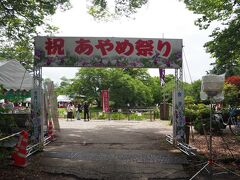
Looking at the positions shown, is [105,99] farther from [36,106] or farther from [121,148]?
[36,106]

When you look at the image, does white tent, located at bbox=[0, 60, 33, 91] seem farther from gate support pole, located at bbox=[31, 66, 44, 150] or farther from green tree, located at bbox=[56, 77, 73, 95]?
green tree, located at bbox=[56, 77, 73, 95]

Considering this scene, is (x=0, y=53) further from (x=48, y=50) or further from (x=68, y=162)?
(x=68, y=162)

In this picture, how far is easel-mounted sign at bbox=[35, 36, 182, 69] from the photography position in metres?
12.5

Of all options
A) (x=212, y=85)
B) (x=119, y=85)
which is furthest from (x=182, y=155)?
(x=119, y=85)

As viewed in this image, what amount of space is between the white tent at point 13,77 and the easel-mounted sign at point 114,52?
14.5 ft

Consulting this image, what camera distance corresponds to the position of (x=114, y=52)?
12.6 metres

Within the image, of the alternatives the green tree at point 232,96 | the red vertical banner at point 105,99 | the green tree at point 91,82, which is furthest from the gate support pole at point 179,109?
the green tree at point 91,82

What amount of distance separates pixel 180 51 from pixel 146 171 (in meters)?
5.23

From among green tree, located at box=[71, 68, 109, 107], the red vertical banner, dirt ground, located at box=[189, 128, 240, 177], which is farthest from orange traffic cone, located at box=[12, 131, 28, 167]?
green tree, located at box=[71, 68, 109, 107]

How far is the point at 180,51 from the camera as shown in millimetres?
12648

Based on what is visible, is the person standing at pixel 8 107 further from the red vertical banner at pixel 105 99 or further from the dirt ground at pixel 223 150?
the red vertical banner at pixel 105 99

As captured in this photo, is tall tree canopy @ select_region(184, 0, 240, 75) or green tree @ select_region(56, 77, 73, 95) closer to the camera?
tall tree canopy @ select_region(184, 0, 240, 75)

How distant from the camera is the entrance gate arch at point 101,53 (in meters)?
12.4

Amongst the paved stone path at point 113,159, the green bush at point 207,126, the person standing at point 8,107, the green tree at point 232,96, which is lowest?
the paved stone path at point 113,159
